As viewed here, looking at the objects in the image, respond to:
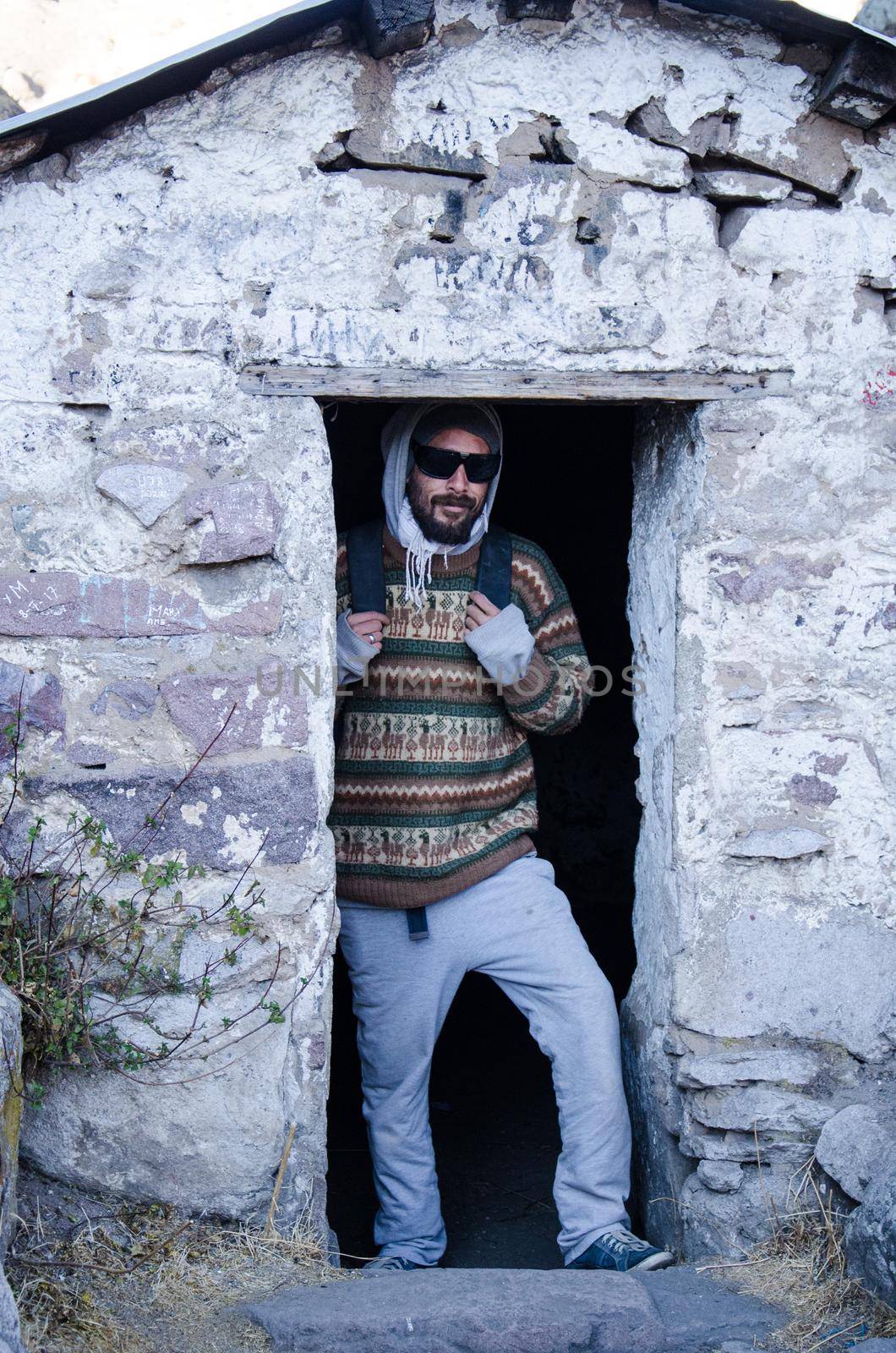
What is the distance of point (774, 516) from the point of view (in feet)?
10.2

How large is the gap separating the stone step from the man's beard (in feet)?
5.90

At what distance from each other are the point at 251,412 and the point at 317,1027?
1443mm

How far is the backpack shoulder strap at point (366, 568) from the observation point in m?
3.38

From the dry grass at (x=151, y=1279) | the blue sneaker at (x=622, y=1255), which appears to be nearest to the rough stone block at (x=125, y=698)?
the dry grass at (x=151, y=1279)

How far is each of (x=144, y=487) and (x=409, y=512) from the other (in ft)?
2.57

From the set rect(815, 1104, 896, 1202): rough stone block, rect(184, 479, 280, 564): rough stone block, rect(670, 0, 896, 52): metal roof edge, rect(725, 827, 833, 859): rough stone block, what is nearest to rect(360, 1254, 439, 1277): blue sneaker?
rect(815, 1104, 896, 1202): rough stone block

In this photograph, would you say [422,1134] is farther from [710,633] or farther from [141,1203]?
[710,633]

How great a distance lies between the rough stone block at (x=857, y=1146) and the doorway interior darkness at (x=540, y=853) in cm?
70

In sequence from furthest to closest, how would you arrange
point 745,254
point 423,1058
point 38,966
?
1. point 423,1058
2. point 745,254
3. point 38,966

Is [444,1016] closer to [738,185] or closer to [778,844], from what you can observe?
[778,844]

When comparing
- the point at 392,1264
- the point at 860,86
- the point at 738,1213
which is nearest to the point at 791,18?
the point at 860,86

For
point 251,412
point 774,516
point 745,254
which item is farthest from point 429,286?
point 774,516

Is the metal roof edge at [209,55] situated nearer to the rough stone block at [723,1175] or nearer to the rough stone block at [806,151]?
the rough stone block at [806,151]

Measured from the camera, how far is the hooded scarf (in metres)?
3.42
